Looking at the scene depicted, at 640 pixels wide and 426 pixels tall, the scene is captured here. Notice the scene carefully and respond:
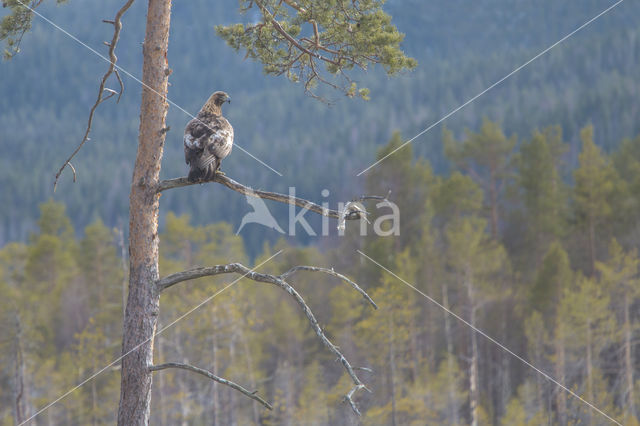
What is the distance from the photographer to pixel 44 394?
30391 mm

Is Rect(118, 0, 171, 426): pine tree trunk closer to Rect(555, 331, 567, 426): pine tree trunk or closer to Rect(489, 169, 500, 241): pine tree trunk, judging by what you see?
Rect(555, 331, 567, 426): pine tree trunk

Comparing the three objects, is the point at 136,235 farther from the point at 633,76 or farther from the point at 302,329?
the point at 633,76

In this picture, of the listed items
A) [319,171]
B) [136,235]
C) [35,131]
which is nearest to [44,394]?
[136,235]

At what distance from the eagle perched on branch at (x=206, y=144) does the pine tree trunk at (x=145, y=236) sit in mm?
312

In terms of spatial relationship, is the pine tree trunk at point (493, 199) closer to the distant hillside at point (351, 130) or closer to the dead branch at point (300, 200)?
the dead branch at point (300, 200)

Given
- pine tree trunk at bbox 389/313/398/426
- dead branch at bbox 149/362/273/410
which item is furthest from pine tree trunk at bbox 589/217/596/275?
dead branch at bbox 149/362/273/410

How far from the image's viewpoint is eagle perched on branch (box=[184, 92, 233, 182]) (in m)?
5.98

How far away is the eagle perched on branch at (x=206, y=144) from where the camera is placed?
19.6ft

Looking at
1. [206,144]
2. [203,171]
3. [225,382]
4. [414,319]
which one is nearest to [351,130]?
[414,319]

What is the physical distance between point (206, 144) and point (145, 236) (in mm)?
1014

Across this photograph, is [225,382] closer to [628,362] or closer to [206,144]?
[206,144]

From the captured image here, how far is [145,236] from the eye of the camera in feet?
18.9

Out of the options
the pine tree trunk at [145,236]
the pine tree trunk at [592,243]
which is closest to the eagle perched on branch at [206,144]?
the pine tree trunk at [145,236]

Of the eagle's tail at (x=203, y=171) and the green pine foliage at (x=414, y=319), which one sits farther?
the green pine foliage at (x=414, y=319)
